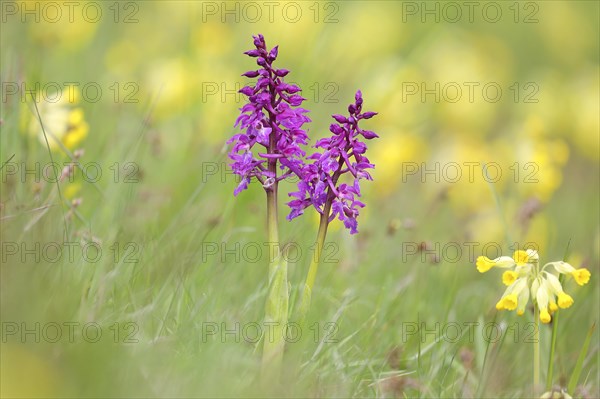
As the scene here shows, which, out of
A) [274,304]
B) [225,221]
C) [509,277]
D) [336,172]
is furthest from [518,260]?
[225,221]

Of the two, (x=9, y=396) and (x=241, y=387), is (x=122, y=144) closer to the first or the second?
(x=241, y=387)

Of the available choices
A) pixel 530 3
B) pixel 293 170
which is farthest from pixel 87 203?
pixel 530 3

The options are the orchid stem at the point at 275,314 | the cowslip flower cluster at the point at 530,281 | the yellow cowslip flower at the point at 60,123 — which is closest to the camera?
the orchid stem at the point at 275,314

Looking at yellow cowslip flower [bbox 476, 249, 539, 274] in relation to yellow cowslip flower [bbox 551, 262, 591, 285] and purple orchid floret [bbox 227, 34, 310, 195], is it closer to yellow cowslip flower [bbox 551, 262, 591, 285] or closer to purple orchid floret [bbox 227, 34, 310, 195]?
yellow cowslip flower [bbox 551, 262, 591, 285]

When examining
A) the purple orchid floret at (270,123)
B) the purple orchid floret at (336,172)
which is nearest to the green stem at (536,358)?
the purple orchid floret at (336,172)

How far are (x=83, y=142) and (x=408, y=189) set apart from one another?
2.75 meters

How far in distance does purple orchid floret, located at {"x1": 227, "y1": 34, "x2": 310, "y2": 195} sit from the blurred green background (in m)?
0.45

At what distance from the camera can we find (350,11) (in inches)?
318

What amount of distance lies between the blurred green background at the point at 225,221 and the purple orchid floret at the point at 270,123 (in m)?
0.45

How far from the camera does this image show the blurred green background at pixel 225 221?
7.32 feet

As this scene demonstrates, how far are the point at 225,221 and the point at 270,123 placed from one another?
1461mm

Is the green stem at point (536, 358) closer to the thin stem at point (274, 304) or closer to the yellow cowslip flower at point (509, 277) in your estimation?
the yellow cowslip flower at point (509, 277)

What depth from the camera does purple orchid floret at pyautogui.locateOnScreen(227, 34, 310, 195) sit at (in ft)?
7.22

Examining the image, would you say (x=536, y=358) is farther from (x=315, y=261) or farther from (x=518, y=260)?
(x=315, y=261)
